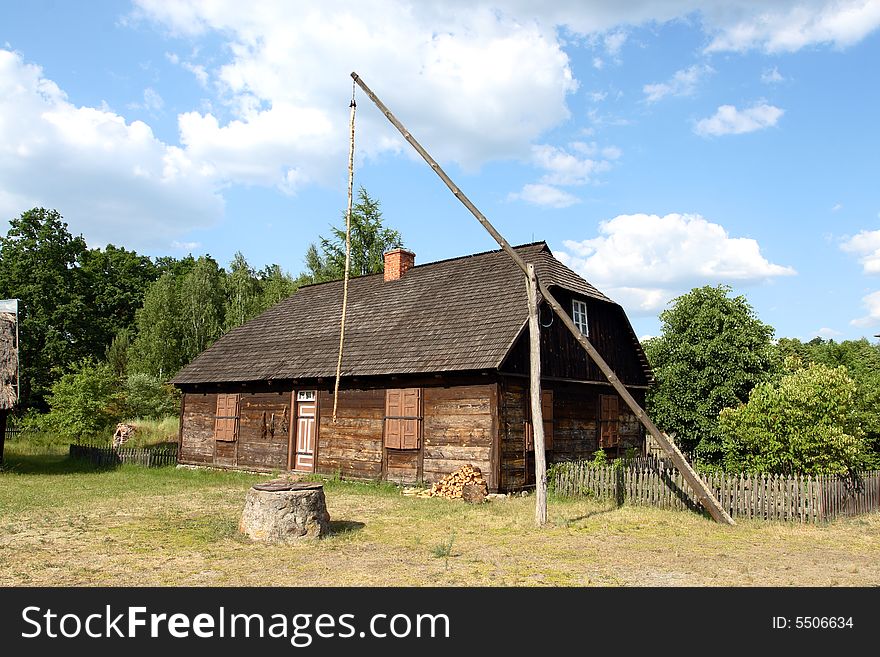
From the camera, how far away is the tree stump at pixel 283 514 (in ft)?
33.9

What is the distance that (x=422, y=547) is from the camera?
10.0 m

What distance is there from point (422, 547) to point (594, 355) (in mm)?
4882

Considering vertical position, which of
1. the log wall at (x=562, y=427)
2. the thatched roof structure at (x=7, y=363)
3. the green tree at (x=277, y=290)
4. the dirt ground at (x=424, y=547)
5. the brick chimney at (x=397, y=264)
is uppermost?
the green tree at (x=277, y=290)

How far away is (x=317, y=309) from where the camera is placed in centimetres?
2380

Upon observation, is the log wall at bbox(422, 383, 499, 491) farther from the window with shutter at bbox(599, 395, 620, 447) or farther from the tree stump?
the tree stump

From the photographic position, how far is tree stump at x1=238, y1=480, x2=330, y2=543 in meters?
10.3

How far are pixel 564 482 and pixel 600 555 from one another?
612cm

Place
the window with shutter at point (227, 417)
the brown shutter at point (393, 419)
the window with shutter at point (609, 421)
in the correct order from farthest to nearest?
the window with shutter at point (227, 417), the window with shutter at point (609, 421), the brown shutter at point (393, 419)

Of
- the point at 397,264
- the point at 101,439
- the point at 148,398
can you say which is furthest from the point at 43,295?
the point at 397,264

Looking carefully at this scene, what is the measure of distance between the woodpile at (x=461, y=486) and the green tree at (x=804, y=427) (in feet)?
17.8

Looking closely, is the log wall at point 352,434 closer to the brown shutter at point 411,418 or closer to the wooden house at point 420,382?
the wooden house at point 420,382

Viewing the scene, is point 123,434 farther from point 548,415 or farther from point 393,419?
point 548,415

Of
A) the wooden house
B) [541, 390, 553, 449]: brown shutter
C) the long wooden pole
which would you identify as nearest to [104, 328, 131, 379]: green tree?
the wooden house

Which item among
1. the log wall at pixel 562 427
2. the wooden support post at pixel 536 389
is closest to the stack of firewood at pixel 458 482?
the log wall at pixel 562 427
